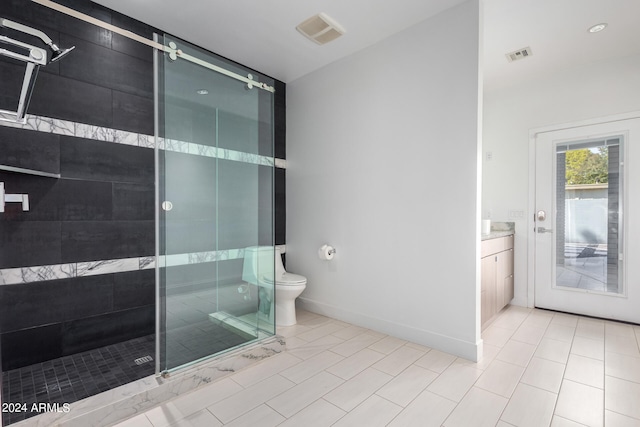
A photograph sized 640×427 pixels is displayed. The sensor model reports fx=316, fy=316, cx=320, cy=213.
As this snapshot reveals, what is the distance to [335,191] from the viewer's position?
3.21 m

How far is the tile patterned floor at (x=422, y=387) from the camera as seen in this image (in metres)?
1.70

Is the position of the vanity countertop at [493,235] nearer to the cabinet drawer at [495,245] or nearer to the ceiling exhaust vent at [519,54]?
the cabinet drawer at [495,245]

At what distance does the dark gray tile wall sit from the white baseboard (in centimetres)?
115

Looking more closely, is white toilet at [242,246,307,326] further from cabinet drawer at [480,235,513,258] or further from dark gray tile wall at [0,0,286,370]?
cabinet drawer at [480,235,513,258]

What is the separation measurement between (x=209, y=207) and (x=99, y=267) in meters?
1.06

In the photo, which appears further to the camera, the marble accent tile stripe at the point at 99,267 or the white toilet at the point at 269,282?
the white toilet at the point at 269,282

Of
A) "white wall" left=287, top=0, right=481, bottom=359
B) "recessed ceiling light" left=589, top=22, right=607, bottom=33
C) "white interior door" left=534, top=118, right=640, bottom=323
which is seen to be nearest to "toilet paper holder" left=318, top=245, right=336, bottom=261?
"white wall" left=287, top=0, right=481, bottom=359


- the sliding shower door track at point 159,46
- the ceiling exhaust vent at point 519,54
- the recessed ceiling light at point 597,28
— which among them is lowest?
the sliding shower door track at point 159,46

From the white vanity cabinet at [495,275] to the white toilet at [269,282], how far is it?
5.37ft

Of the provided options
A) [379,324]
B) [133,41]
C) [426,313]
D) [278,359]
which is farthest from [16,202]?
[426,313]

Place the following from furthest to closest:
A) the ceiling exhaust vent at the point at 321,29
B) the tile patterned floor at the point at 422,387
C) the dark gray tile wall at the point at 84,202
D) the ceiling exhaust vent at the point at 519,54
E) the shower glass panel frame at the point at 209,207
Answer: the ceiling exhaust vent at the point at 519,54 < the ceiling exhaust vent at the point at 321,29 < the dark gray tile wall at the point at 84,202 < the shower glass panel frame at the point at 209,207 < the tile patterned floor at the point at 422,387

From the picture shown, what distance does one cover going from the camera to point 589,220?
10.7 ft

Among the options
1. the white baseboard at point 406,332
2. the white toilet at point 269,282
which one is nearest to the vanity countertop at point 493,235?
the white baseboard at point 406,332

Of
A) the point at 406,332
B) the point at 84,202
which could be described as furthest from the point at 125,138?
the point at 406,332
